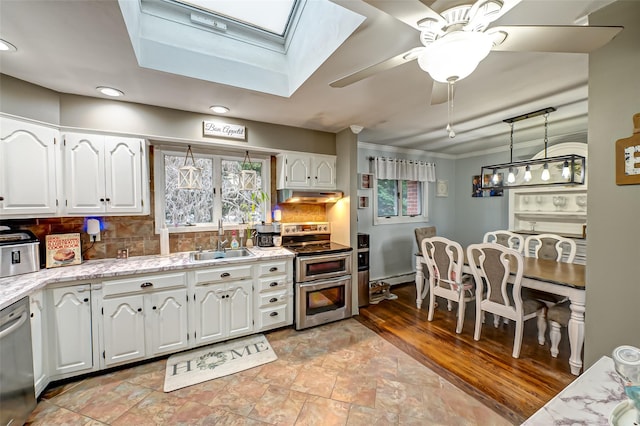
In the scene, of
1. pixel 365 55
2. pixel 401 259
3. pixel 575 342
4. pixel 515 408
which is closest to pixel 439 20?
pixel 365 55

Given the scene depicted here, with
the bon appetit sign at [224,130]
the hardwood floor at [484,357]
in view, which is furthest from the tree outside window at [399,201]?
the bon appetit sign at [224,130]

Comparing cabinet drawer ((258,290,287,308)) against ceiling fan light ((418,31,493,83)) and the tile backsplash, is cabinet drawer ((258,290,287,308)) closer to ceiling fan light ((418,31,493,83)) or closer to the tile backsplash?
the tile backsplash

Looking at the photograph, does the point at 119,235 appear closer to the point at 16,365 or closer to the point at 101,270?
the point at 101,270

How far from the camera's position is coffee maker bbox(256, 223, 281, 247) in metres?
3.25

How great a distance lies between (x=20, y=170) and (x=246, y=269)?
1.99 metres

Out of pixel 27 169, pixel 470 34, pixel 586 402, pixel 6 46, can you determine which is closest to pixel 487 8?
pixel 470 34

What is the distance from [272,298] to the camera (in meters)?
2.85

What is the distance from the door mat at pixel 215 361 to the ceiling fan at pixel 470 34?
2.63 m

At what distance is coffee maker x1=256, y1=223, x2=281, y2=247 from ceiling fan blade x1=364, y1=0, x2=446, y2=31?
2.62 m

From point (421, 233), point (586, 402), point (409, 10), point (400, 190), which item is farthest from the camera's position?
point (400, 190)

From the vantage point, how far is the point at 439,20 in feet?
3.39

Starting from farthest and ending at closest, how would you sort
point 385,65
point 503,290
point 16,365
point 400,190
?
1. point 400,190
2. point 503,290
3. point 16,365
4. point 385,65

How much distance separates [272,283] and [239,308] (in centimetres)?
42

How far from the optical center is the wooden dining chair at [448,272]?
9.52 ft
